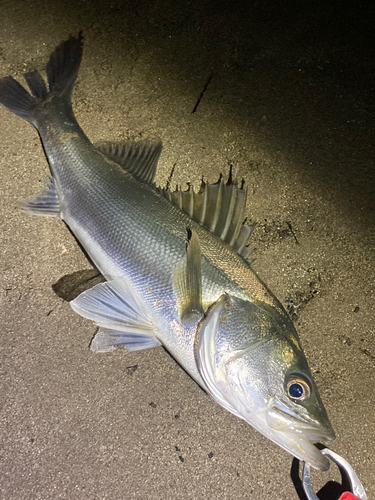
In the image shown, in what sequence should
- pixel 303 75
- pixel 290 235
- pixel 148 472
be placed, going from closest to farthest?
1. pixel 148 472
2. pixel 290 235
3. pixel 303 75

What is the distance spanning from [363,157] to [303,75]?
705 millimetres

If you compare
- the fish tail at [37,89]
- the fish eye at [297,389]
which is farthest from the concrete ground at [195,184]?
the fish eye at [297,389]

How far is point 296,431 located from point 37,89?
2.28 metres

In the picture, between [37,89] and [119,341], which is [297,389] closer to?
[119,341]

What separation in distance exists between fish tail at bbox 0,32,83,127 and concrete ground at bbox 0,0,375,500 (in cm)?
11

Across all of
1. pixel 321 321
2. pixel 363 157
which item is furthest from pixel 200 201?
pixel 363 157

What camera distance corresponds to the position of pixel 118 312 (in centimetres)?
177

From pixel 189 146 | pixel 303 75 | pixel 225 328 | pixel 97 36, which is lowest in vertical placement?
pixel 225 328

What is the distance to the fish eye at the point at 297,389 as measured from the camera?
4.76 feet

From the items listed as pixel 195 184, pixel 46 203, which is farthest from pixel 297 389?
pixel 46 203

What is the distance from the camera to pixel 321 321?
6.97ft

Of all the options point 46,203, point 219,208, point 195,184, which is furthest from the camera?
point 195,184

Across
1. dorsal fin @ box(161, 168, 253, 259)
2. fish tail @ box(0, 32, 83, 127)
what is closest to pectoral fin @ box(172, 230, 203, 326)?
dorsal fin @ box(161, 168, 253, 259)

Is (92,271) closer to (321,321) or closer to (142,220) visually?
(142,220)
